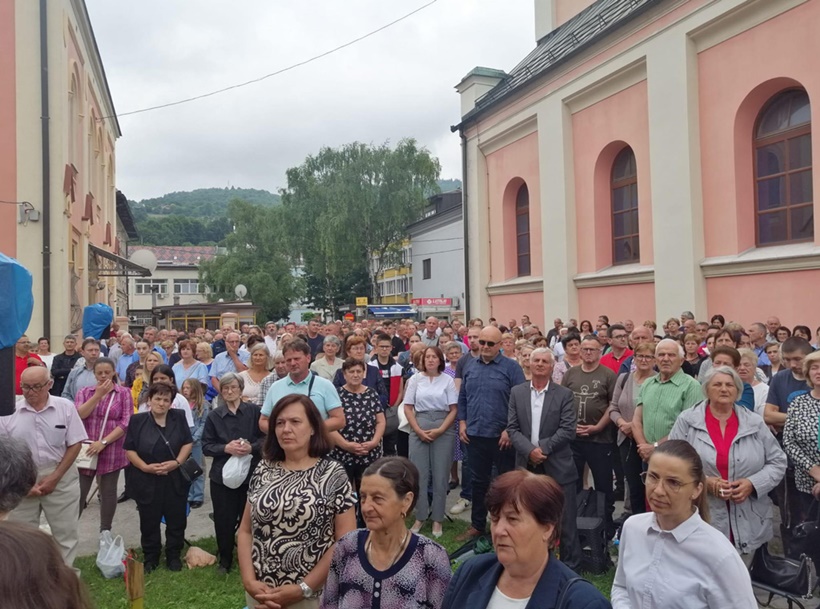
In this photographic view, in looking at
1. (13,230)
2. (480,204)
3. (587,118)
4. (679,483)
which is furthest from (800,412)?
(480,204)

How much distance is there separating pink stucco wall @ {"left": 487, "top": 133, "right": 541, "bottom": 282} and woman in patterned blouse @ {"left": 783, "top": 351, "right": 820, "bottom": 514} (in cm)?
1464

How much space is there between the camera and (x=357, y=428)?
6293 millimetres

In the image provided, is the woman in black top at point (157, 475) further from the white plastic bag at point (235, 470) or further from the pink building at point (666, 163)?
the pink building at point (666, 163)

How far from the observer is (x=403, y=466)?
3186 millimetres

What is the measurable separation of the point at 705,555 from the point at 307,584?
2.02 metres

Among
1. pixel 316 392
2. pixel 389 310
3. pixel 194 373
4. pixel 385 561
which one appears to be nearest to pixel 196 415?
pixel 194 373

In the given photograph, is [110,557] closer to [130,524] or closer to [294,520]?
[130,524]

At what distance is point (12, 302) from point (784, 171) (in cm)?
1280

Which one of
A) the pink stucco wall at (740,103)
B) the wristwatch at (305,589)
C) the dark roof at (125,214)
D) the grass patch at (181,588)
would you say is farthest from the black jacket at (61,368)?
the dark roof at (125,214)

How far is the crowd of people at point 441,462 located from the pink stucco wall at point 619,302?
5.83 meters

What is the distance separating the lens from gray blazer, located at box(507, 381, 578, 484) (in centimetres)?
592

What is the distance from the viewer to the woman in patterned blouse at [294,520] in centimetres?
363

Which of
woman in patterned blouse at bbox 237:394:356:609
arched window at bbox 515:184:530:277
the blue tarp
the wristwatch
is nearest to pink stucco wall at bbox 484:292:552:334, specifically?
arched window at bbox 515:184:530:277

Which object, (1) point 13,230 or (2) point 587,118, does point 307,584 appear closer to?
(1) point 13,230
